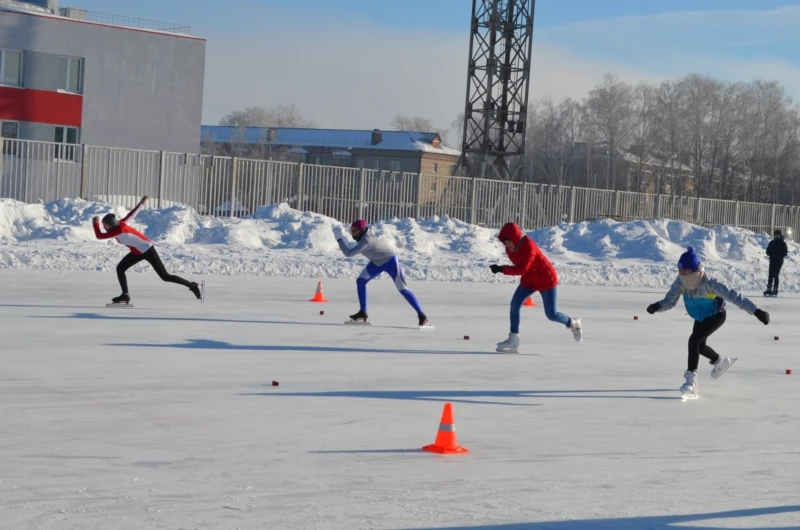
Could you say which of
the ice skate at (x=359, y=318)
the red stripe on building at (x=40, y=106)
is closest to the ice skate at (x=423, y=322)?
the ice skate at (x=359, y=318)

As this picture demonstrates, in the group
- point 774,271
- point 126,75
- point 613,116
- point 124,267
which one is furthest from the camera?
point 613,116

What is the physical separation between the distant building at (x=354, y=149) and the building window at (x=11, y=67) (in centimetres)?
5640

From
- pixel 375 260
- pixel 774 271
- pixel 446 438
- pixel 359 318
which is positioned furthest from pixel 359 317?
pixel 774 271

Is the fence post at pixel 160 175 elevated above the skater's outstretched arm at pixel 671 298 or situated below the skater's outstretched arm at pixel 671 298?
above

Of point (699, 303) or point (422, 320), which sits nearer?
point (699, 303)

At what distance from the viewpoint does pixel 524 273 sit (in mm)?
12438

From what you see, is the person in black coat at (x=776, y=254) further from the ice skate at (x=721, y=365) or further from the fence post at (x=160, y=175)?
the fence post at (x=160, y=175)

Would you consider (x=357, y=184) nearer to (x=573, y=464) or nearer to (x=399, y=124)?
(x=573, y=464)

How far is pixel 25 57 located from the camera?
138ft

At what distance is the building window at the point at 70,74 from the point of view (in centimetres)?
4300

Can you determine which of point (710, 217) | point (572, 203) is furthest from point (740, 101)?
point (572, 203)

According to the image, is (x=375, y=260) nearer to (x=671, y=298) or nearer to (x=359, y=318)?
(x=359, y=318)

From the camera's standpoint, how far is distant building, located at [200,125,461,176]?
3971 inches

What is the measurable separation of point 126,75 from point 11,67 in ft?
14.4
